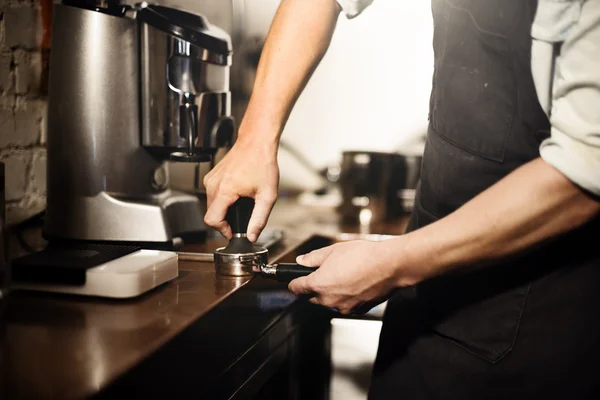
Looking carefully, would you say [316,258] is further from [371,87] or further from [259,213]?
[371,87]

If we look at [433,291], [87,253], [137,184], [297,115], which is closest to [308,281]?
[433,291]

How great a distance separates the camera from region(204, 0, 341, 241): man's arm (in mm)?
1003

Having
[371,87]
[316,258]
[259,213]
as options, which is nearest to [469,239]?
[316,258]

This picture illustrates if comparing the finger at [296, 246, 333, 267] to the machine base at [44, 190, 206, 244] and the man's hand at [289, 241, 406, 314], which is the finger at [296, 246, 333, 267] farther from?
the machine base at [44, 190, 206, 244]

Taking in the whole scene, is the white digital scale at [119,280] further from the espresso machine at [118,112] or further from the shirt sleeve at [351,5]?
the shirt sleeve at [351,5]

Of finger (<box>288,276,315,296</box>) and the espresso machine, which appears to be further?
the espresso machine

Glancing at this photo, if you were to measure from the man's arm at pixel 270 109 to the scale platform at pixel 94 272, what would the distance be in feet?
0.48

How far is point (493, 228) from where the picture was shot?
0.74 meters

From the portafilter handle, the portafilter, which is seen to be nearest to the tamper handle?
the portafilter

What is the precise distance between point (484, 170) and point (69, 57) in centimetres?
74

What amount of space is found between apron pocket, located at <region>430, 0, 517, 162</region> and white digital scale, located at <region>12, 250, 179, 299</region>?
0.47 meters

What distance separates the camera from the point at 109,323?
2.46 feet

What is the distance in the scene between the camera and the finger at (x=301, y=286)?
88 cm

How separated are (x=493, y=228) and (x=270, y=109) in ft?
1.55
